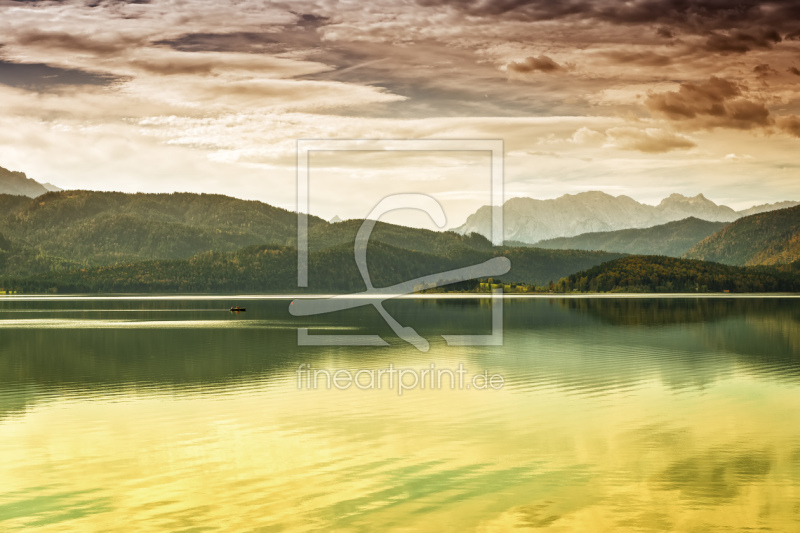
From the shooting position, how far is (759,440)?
103 ft

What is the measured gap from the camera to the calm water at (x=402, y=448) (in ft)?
72.2

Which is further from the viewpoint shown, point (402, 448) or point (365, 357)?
point (365, 357)

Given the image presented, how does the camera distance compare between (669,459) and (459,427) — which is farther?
(459,427)

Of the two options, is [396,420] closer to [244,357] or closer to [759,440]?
[759,440]

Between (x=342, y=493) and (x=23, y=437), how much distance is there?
15387mm

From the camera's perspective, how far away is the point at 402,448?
29938mm

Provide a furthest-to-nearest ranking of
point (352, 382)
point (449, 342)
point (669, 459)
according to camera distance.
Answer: point (449, 342), point (352, 382), point (669, 459)

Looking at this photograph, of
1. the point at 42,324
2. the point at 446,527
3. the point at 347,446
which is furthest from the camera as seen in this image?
the point at 42,324

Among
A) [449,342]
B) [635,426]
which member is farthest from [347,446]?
[449,342]

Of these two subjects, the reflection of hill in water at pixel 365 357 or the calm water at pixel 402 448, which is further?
the reflection of hill in water at pixel 365 357

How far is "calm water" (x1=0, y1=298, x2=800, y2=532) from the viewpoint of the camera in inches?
867

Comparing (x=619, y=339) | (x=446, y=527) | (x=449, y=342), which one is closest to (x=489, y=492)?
(x=446, y=527)

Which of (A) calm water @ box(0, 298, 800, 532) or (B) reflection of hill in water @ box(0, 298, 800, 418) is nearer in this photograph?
(A) calm water @ box(0, 298, 800, 532)

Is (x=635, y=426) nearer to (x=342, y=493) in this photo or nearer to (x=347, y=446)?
(x=347, y=446)
